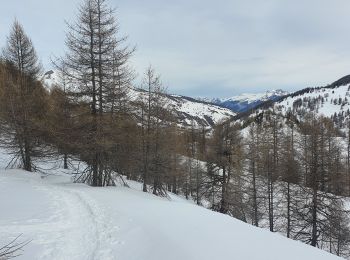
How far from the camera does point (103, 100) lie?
2284 cm

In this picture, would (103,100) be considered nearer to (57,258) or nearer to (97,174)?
(97,174)

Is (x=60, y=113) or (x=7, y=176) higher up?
(x=60, y=113)

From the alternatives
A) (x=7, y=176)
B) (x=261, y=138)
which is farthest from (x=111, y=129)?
(x=261, y=138)

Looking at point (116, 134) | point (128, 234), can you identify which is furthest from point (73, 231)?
point (116, 134)

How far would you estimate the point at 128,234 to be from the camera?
33.7 feet

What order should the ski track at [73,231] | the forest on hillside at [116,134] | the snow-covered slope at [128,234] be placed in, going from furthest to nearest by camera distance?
the forest on hillside at [116,134] → the ski track at [73,231] → the snow-covered slope at [128,234]

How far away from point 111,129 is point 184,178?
31.2 metres

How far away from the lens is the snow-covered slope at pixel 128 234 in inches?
338

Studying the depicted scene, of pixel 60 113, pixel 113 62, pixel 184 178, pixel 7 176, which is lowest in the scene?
pixel 184 178

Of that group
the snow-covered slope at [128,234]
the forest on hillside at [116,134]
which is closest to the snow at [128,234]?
the snow-covered slope at [128,234]

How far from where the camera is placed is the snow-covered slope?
338 inches

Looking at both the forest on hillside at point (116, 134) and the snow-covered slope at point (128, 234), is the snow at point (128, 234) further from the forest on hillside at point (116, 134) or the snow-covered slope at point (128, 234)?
the forest on hillside at point (116, 134)

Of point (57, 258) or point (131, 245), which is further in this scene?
point (131, 245)

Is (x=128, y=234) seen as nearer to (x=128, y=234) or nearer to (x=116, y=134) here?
(x=128, y=234)
